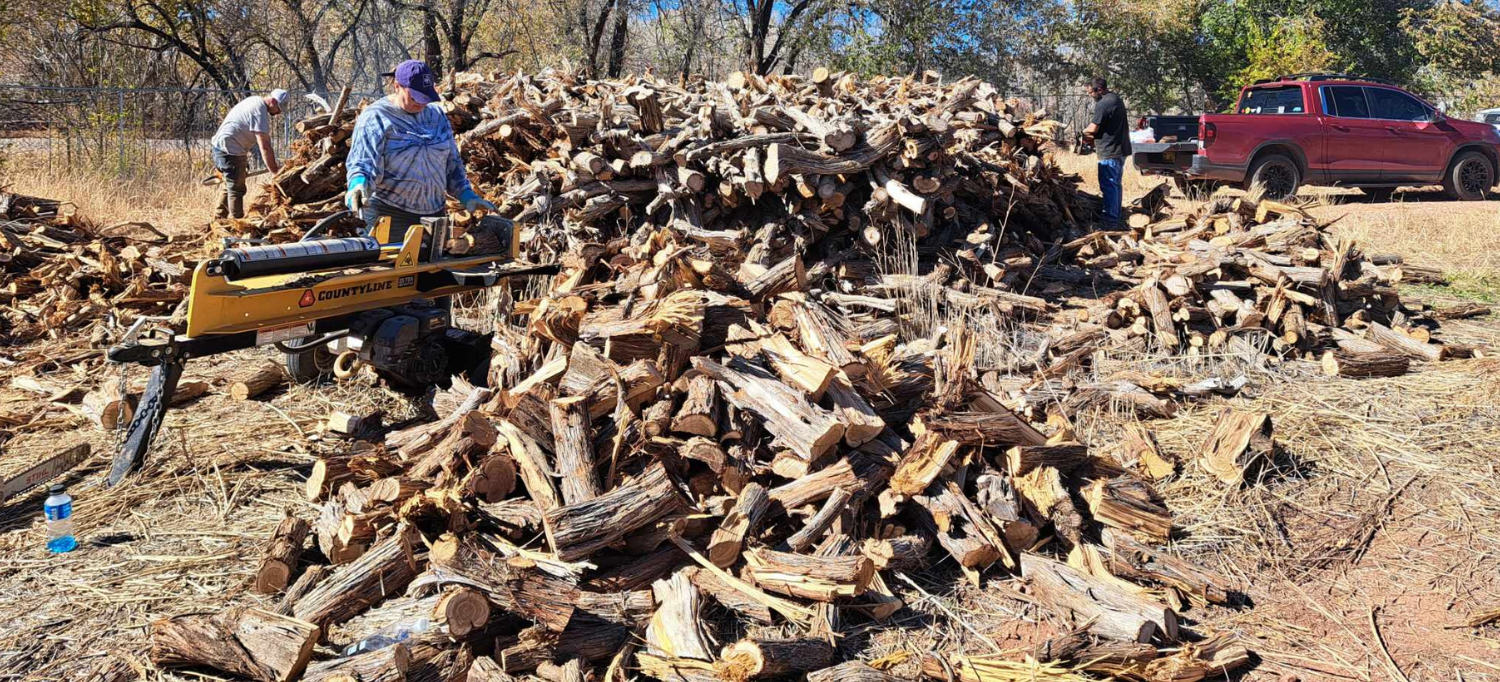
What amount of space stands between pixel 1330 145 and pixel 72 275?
48.6ft

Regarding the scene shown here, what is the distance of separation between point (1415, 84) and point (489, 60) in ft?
85.8

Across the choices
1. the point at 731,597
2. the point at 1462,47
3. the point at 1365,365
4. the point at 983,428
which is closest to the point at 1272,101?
the point at 1365,365

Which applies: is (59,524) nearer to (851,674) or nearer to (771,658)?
(771,658)

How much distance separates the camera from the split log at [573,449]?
11.6 feet

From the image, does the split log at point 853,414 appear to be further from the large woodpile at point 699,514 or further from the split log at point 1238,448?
the split log at point 1238,448

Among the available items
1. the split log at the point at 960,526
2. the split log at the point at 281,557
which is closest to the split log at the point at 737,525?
the split log at the point at 960,526

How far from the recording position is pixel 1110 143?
10023 millimetres

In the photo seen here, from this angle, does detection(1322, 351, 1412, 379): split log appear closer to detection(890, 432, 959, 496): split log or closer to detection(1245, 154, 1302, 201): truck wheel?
detection(890, 432, 959, 496): split log

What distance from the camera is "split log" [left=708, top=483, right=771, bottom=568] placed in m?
3.47

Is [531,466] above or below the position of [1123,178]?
below

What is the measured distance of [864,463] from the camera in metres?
3.89

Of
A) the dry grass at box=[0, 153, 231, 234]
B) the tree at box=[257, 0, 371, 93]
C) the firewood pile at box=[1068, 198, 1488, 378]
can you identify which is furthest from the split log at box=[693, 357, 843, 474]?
the tree at box=[257, 0, 371, 93]

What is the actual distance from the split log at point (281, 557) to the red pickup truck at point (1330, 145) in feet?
39.7

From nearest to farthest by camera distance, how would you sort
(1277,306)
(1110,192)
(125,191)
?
(1277,306)
(1110,192)
(125,191)
